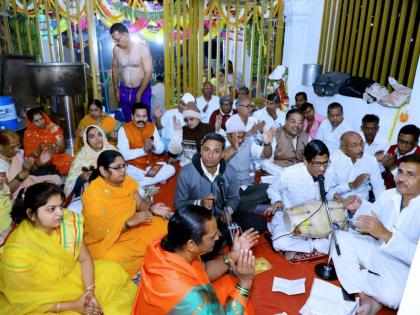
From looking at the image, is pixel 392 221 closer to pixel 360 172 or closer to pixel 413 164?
pixel 413 164

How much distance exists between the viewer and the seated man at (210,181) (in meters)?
2.74

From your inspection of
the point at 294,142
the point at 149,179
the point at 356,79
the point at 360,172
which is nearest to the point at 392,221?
the point at 360,172

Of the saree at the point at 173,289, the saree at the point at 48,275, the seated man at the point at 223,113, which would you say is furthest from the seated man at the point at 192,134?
the saree at the point at 173,289

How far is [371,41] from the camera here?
17.4 ft

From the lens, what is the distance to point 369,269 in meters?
2.49

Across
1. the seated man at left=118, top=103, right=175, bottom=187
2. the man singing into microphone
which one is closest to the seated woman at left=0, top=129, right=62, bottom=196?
the seated man at left=118, top=103, right=175, bottom=187

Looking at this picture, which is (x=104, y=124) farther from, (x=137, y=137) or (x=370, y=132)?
(x=370, y=132)

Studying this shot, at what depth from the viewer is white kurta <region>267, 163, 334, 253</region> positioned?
2.91 metres

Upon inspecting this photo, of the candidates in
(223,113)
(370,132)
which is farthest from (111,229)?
(370,132)

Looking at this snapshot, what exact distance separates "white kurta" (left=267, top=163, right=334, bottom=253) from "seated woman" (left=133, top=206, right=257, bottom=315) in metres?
1.15

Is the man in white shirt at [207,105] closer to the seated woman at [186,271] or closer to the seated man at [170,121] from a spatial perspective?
the seated man at [170,121]

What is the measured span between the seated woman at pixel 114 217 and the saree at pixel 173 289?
1035 millimetres

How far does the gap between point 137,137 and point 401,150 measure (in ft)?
10.9

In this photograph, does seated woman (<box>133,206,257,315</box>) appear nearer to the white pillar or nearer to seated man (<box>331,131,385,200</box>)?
seated man (<box>331,131,385,200</box>)
